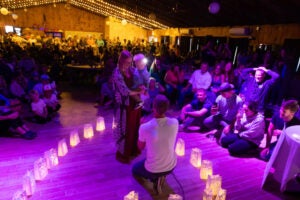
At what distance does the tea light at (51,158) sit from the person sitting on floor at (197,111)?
8.01 feet

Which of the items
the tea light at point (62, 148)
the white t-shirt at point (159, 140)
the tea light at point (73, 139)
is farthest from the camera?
the tea light at point (73, 139)

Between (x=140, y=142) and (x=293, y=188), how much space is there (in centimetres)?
196

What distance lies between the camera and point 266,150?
11.7ft

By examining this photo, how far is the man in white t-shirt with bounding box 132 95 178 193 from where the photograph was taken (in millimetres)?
2143

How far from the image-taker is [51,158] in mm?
3074

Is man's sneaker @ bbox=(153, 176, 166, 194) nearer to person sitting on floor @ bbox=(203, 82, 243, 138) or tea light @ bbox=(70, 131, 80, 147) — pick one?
tea light @ bbox=(70, 131, 80, 147)

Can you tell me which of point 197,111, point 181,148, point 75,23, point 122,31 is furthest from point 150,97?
point 122,31

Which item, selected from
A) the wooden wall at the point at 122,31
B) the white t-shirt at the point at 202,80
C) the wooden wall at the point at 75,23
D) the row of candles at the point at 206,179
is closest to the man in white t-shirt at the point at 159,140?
the row of candles at the point at 206,179

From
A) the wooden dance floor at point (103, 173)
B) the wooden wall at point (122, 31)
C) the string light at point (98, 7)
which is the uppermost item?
the string light at point (98, 7)

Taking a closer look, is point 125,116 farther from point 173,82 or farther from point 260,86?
point 173,82

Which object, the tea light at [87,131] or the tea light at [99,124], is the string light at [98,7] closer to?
the tea light at [99,124]

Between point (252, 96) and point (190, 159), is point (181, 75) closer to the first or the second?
point (252, 96)

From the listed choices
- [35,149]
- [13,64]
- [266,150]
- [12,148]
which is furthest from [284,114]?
[13,64]

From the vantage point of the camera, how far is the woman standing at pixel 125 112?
2.93 metres
